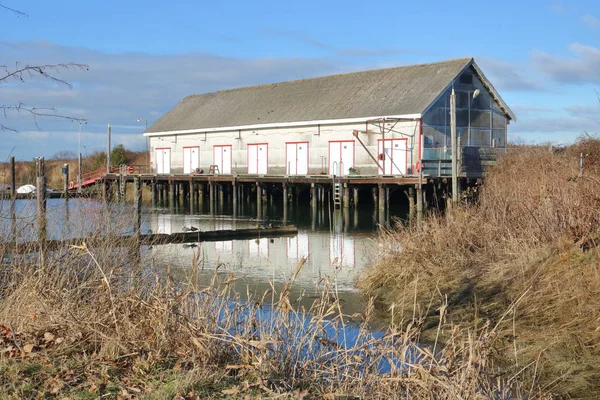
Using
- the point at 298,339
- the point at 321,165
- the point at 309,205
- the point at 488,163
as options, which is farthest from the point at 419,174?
the point at 298,339

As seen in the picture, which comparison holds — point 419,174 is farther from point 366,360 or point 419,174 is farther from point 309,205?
point 366,360

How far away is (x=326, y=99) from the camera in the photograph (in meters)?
37.4

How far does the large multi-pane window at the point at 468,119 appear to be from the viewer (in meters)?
32.3

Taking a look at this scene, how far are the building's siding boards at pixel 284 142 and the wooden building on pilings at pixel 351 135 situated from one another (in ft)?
0.17

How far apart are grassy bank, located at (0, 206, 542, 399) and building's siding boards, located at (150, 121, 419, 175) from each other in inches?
1035

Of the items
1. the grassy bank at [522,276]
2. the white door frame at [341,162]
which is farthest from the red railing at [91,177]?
the grassy bank at [522,276]

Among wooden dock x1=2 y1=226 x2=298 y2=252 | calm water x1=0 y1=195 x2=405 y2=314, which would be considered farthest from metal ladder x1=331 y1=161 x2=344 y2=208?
wooden dock x1=2 y1=226 x2=298 y2=252

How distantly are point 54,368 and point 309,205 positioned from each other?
32855mm

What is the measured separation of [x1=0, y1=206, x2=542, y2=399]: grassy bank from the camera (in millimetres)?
5277

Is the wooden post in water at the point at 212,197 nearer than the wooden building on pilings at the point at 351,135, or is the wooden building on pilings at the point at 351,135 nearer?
the wooden building on pilings at the point at 351,135

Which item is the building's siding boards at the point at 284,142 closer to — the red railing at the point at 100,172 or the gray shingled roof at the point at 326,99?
the gray shingled roof at the point at 326,99

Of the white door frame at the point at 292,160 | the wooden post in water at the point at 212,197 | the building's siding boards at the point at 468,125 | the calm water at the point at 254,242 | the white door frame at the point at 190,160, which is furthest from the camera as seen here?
the white door frame at the point at 190,160

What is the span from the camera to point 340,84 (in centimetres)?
3841

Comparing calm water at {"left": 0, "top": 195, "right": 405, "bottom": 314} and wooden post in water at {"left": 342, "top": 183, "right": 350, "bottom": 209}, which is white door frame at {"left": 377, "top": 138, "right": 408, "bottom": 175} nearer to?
wooden post in water at {"left": 342, "top": 183, "right": 350, "bottom": 209}
